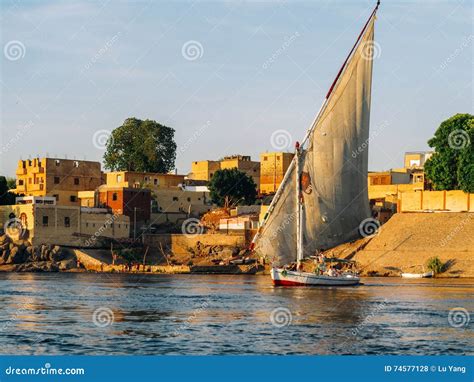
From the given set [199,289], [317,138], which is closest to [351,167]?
[317,138]

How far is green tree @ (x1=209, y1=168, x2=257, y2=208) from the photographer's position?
119750mm

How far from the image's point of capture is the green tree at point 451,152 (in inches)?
3930

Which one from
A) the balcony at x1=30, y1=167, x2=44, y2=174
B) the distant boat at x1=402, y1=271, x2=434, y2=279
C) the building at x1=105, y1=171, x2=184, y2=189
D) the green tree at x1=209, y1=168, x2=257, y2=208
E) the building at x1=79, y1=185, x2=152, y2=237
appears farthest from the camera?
the green tree at x1=209, y1=168, x2=257, y2=208

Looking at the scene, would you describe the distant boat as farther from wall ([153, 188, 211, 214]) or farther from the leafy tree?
the leafy tree

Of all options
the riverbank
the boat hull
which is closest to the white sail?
the boat hull

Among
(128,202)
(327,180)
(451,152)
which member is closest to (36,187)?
(128,202)

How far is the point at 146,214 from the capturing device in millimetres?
113188

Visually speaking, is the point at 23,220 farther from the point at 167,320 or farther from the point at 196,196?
the point at 167,320

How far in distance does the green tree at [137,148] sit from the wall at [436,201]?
42.4m

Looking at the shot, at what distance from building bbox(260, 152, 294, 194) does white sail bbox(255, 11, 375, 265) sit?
62917mm

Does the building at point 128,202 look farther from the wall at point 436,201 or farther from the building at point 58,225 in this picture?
the wall at point 436,201

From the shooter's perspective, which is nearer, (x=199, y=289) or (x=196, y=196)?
(x=199, y=289)

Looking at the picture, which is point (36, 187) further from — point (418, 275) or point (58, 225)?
point (418, 275)

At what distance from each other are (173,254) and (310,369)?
76.9m
